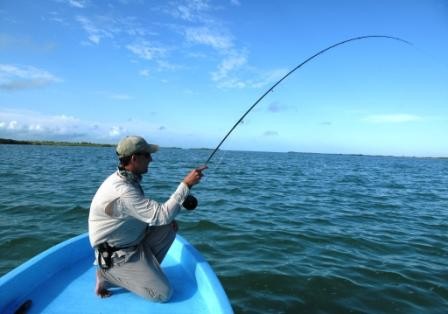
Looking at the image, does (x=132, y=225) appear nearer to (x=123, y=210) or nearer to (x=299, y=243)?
(x=123, y=210)

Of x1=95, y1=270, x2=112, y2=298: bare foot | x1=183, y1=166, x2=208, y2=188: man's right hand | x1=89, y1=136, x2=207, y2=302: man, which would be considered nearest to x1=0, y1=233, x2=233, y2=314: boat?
x1=95, y1=270, x2=112, y2=298: bare foot

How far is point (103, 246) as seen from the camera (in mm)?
4121

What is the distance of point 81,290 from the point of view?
4.48 metres

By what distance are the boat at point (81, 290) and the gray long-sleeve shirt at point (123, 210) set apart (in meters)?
0.73

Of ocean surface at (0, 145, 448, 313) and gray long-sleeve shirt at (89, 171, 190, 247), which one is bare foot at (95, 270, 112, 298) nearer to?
gray long-sleeve shirt at (89, 171, 190, 247)

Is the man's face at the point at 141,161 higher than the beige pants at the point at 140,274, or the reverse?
the man's face at the point at 141,161

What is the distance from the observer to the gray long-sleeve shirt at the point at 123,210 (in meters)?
3.78

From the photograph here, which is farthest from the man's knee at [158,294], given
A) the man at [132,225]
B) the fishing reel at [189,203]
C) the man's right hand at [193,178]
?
the man's right hand at [193,178]

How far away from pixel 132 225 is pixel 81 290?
1.21 meters

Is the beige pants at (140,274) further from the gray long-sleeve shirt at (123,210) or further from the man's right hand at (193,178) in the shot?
the man's right hand at (193,178)

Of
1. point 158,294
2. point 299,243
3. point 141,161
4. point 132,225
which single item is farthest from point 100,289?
point 299,243

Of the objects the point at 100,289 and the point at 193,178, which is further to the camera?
the point at 100,289

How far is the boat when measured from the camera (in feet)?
13.2

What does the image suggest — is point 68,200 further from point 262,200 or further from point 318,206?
point 318,206
